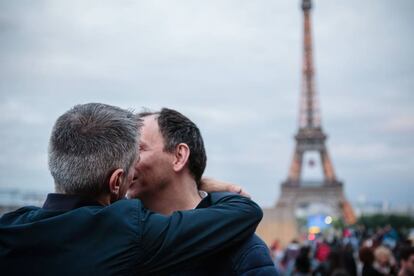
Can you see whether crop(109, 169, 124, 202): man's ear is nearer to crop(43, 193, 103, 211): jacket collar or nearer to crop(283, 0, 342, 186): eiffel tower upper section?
crop(43, 193, 103, 211): jacket collar

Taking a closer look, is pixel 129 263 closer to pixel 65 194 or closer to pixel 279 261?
pixel 65 194

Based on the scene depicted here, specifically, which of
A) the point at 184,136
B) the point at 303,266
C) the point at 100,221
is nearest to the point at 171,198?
the point at 184,136

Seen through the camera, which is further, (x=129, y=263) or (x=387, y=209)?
(x=387, y=209)

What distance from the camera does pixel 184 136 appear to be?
2.86m

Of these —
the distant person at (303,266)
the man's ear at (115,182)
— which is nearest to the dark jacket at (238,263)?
the man's ear at (115,182)

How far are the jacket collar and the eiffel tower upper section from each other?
2210 inches

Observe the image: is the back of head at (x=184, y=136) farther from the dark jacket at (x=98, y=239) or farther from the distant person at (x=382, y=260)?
the distant person at (x=382, y=260)

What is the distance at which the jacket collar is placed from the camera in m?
2.15

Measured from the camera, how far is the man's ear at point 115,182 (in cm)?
218

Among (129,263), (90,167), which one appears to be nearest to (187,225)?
(129,263)


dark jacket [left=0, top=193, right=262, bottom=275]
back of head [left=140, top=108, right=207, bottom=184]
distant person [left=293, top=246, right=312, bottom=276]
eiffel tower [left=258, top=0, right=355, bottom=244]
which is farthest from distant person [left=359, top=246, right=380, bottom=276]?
eiffel tower [left=258, top=0, right=355, bottom=244]

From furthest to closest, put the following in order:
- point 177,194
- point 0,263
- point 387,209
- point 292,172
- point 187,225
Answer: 1. point 387,209
2. point 292,172
3. point 177,194
4. point 187,225
5. point 0,263

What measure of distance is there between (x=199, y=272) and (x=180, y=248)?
1.13 ft

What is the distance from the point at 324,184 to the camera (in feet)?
195
